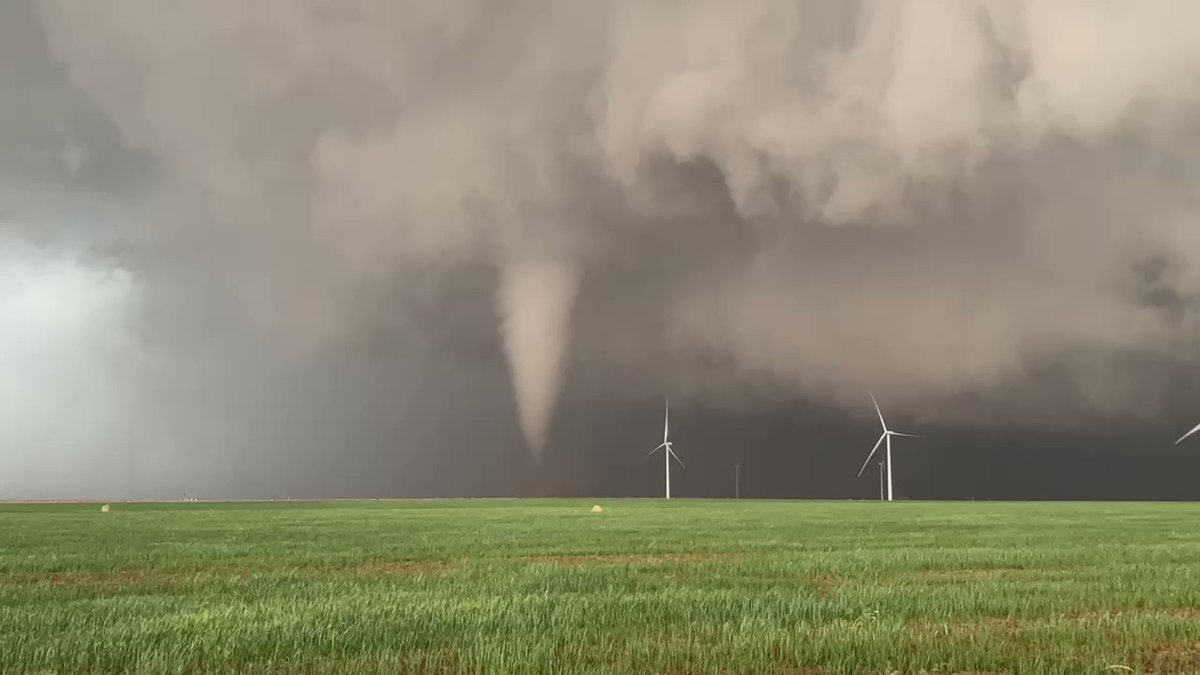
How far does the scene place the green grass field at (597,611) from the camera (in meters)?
14.4

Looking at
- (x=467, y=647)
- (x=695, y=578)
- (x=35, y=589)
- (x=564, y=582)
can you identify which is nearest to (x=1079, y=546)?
(x=695, y=578)

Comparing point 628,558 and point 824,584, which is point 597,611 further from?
point 628,558

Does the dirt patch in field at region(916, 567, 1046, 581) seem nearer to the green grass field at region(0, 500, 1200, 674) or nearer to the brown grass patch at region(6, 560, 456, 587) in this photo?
the green grass field at region(0, 500, 1200, 674)

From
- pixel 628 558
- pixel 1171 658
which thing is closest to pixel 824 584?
pixel 628 558

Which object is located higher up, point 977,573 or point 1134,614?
point 1134,614

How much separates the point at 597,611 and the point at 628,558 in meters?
16.6

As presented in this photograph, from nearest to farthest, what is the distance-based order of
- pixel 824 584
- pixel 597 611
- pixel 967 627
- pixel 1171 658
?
pixel 1171 658
pixel 967 627
pixel 597 611
pixel 824 584

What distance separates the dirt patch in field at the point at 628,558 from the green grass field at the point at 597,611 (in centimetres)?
17

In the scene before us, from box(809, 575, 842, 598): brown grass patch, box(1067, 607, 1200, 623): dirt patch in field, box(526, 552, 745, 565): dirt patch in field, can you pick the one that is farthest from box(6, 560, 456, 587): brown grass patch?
box(1067, 607, 1200, 623): dirt patch in field

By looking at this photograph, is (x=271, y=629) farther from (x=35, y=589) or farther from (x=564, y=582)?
(x=35, y=589)

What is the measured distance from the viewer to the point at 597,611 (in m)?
19.7

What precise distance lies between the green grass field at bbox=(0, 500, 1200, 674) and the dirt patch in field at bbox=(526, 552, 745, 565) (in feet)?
0.56

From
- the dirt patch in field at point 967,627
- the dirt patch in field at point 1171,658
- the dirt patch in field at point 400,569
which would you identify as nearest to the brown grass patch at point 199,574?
the dirt patch in field at point 400,569

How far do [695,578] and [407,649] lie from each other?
45.0 ft
